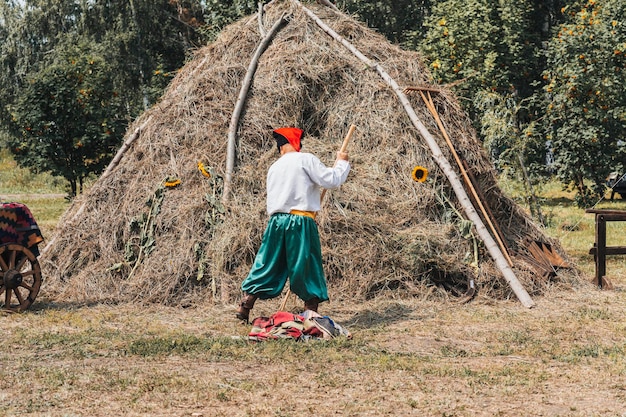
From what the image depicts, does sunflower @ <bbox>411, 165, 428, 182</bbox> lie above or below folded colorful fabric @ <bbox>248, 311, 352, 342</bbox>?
above

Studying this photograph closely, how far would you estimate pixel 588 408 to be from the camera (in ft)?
17.2

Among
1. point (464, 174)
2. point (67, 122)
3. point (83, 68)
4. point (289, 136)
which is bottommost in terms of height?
point (464, 174)

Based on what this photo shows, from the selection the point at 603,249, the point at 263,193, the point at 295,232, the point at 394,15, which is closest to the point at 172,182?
the point at 263,193

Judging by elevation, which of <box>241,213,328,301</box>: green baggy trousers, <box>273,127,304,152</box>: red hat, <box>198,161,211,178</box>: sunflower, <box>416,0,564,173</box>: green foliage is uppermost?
<box>416,0,564,173</box>: green foliage

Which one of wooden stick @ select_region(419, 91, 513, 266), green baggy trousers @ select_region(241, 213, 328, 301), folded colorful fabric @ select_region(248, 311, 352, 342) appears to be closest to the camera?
folded colorful fabric @ select_region(248, 311, 352, 342)

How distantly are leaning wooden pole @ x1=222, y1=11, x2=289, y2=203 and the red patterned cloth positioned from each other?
6.70ft

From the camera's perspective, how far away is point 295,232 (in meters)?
7.48

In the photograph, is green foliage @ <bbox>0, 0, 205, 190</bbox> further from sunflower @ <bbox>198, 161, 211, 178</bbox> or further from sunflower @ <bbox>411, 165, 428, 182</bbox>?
sunflower @ <bbox>411, 165, 428, 182</bbox>

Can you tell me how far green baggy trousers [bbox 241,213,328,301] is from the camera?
7.46 meters

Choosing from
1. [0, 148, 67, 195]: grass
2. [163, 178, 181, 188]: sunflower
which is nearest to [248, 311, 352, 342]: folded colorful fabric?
[163, 178, 181, 188]: sunflower

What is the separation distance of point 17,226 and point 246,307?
263cm

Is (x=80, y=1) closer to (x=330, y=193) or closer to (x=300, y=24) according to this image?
(x=300, y=24)

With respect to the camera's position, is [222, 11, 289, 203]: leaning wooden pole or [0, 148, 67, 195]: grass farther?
[0, 148, 67, 195]: grass

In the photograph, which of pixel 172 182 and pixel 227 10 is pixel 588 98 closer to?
pixel 227 10
